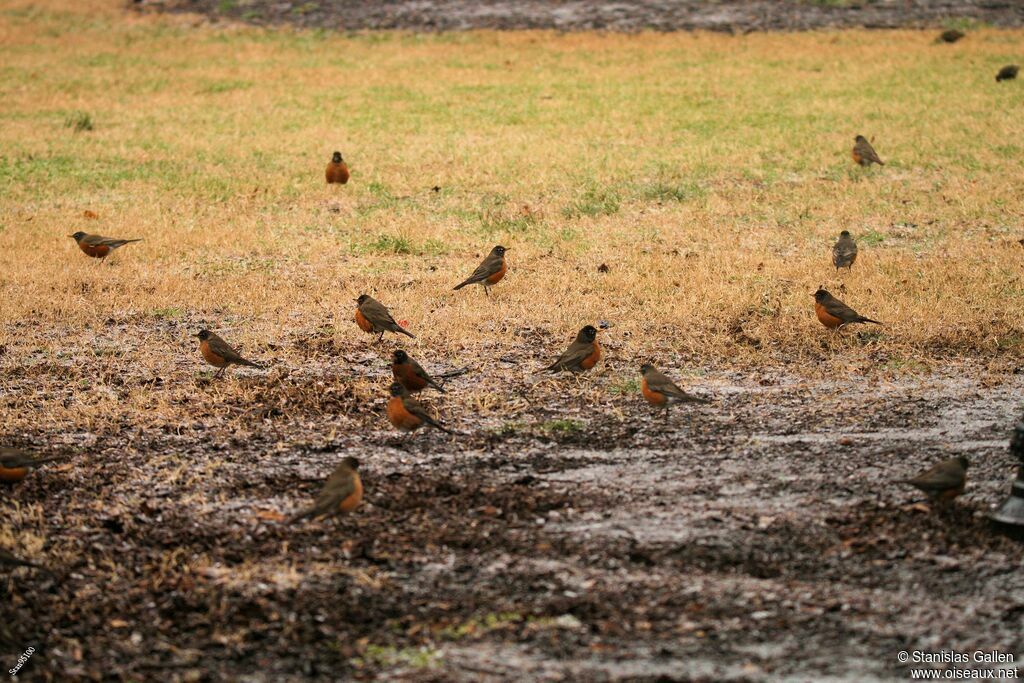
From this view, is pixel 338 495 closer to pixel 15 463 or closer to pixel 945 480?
pixel 15 463

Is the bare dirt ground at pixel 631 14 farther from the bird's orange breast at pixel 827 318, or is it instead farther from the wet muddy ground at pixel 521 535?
the wet muddy ground at pixel 521 535

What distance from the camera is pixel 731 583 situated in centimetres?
593

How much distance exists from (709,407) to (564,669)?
3.66 metres

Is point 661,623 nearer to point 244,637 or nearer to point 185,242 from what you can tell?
point 244,637

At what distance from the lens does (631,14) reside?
105 feet

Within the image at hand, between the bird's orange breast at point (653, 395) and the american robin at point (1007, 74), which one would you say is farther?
the american robin at point (1007, 74)

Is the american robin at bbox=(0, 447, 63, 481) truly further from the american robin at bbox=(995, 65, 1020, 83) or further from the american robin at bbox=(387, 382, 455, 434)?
the american robin at bbox=(995, 65, 1020, 83)

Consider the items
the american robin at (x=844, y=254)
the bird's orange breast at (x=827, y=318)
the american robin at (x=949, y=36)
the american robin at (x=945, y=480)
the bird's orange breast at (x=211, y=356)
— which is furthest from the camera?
the american robin at (x=949, y=36)

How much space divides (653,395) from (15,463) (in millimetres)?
3996

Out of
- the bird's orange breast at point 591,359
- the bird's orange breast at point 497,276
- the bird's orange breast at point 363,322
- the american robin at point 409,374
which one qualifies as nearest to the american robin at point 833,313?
the bird's orange breast at point 591,359

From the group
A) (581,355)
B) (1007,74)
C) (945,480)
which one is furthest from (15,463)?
(1007,74)

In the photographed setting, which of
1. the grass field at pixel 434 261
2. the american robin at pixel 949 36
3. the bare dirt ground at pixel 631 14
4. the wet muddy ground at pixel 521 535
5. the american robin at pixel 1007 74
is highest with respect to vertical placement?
the bare dirt ground at pixel 631 14

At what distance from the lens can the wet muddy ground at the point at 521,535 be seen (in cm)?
538

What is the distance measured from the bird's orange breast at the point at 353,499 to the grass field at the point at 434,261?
0.69 feet
